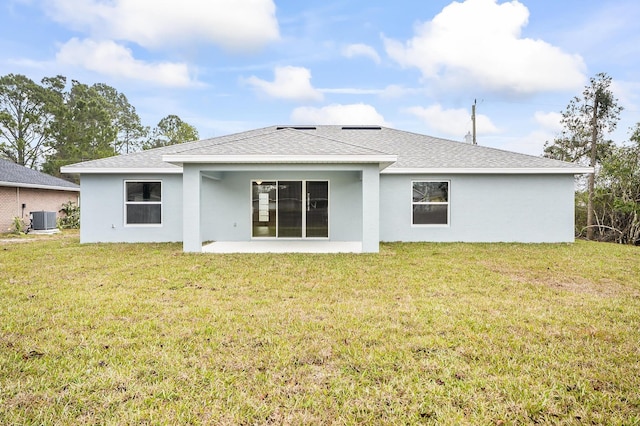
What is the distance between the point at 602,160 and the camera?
19625 mm

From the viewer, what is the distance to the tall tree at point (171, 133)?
3503 cm

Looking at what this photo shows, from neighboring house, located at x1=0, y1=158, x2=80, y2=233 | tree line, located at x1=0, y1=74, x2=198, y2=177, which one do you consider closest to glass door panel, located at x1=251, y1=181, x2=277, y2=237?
neighboring house, located at x1=0, y1=158, x2=80, y2=233

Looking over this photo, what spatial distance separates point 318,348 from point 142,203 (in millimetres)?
11089

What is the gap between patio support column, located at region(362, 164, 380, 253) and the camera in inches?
387

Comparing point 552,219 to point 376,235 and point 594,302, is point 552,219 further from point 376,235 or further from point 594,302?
point 594,302

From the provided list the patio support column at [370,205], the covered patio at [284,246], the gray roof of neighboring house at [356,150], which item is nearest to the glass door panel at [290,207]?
the covered patio at [284,246]

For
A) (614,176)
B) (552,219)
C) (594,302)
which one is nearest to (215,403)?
(594,302)

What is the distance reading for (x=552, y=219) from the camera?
12516 millimetres

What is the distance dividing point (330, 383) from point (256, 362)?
0.81 m

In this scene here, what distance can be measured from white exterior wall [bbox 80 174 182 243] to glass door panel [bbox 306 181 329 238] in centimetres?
464

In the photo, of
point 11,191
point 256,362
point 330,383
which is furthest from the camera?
point 11,191

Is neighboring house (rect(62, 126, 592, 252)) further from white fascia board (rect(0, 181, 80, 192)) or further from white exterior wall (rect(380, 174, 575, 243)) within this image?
white fascia board (rect(0, 181, 80, 192))

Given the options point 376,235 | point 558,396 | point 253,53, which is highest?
point 253,53

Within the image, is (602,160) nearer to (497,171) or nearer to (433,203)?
(497,171)
